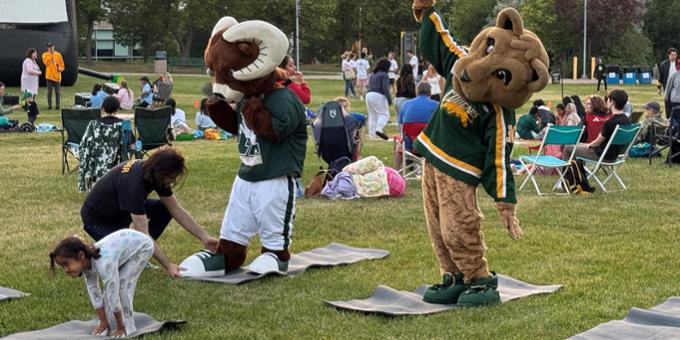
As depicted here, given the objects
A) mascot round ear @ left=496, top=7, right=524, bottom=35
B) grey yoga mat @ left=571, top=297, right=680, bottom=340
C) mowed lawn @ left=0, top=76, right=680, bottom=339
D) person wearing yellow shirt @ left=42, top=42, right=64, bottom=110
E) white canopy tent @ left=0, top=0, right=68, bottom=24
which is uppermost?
white canopy tent @ left=0, top=0, right=68, bottom=24

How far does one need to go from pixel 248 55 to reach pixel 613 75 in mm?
45024

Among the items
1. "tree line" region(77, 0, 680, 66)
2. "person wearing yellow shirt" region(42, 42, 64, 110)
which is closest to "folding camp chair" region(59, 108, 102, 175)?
"person wearing yellow shirt" region(42, 42, 64, 110)

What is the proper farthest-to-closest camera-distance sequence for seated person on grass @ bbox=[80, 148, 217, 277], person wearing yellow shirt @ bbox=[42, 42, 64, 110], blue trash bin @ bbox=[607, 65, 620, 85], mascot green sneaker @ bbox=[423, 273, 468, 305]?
1. blue trash bin @ bbox=[607, 65, 620, 85]
2. person wearing yellow shirt @ bbox=[42, 42, 64, 110]
3. seated person on grass @ bbox=[80, 148, 217, 277]
4. mascot green sneaker @ bbox=[423, 273, 468, 305]

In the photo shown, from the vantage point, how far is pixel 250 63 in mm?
8258

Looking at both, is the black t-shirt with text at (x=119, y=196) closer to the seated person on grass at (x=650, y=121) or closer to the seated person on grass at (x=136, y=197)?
the seated person on grass at (x=136, y=197)

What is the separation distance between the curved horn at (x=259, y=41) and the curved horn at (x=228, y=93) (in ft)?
0.67

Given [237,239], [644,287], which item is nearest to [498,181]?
[644,287]

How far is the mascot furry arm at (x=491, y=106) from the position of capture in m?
7.06

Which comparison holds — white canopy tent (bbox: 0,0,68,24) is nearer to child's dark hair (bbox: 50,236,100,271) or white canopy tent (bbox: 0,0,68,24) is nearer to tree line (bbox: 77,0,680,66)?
tree line (bbox: 77,0,680,66)

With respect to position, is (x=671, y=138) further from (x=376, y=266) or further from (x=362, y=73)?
(x=362, y=73)

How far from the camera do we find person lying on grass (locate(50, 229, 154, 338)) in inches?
237

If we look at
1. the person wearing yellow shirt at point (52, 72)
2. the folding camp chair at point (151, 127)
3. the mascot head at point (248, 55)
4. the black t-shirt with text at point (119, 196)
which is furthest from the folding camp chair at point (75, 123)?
the person wearing yellow shirt at point (52, 72)

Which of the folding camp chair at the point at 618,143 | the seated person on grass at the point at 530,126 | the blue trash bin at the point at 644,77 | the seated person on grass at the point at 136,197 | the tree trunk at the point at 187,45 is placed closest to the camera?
the seated person on grass at the point at 136,197

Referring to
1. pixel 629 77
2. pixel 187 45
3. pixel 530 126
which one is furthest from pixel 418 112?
pixel 187 45
